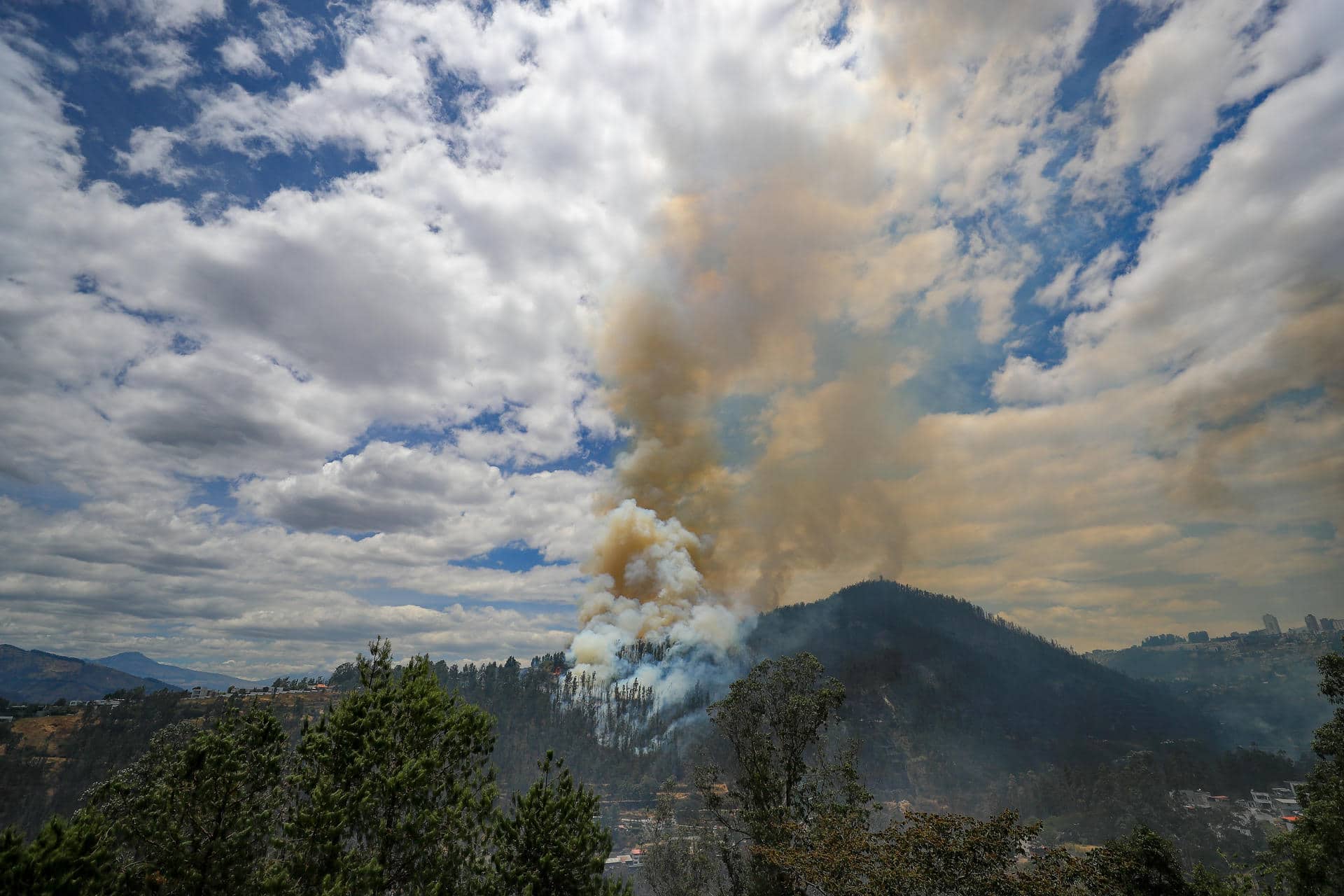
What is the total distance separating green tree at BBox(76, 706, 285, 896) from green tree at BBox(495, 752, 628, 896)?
832 centimetres

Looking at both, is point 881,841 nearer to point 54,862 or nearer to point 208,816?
point 208,816

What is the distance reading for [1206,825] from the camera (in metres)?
146

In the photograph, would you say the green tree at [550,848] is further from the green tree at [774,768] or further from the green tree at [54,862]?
the green tree at [774,768]

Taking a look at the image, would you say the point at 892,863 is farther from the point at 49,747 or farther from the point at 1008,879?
the point at 49,747

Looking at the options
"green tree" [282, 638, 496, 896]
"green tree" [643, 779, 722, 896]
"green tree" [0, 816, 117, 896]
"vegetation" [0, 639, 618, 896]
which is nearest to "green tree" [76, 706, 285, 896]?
"vegetation" [0, 639, 618, 896]

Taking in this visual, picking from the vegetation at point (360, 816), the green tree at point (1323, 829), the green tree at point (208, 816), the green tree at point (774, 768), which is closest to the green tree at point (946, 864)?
the green tree at point (774, 768)

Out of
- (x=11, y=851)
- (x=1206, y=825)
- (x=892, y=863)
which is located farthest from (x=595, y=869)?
(x=1206, y=825)

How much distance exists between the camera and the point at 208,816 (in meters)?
21.4

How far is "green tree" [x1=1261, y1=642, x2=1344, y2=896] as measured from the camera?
36875mm

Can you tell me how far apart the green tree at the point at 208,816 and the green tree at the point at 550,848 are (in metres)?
8.32

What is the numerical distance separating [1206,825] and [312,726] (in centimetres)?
20875

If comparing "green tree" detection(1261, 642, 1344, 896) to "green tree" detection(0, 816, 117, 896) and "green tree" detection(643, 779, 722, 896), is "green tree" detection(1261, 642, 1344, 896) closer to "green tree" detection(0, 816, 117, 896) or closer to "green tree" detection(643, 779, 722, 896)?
"green tree" detection(643, 779, 722, 896)

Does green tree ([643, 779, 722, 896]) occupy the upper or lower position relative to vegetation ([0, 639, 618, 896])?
lower

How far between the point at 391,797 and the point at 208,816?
278 inches
